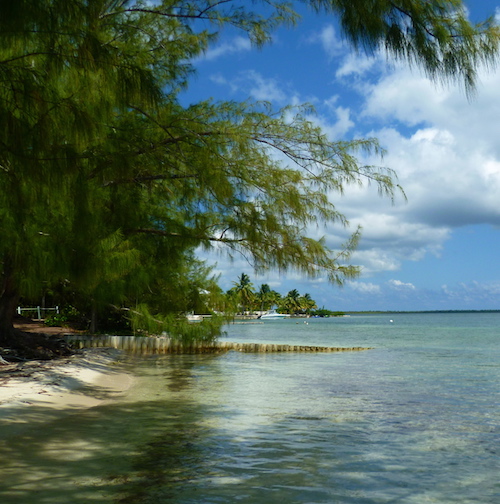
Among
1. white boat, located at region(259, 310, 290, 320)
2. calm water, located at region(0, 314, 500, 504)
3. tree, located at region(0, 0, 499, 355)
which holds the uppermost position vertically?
tree, located at region(0, 0, 499, 355)

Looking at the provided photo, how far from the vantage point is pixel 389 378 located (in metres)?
14.3

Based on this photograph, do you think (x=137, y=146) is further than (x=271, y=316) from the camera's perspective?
No

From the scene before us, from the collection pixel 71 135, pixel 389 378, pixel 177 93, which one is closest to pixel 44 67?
pixel 71 135

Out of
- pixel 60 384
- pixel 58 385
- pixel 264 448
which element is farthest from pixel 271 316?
pixel 264 448

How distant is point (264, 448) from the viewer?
632 cm

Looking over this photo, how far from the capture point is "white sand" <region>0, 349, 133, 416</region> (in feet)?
27.6

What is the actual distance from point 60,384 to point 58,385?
134 millimetres

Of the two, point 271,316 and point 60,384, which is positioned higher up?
point 60,384

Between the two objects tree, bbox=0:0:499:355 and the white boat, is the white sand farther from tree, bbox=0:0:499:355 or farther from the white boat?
the white boat

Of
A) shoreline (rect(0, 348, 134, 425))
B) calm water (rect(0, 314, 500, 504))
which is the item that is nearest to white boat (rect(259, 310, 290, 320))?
shoreline (rect(0, 348, 134, 425))

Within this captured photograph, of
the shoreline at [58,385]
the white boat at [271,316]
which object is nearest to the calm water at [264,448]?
the shoreline at [58,385]

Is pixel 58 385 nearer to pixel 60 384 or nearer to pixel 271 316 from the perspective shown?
pixel 60 384

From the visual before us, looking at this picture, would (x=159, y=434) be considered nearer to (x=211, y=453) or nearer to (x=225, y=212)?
(x=211, y=453)

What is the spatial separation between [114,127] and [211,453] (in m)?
4.46
